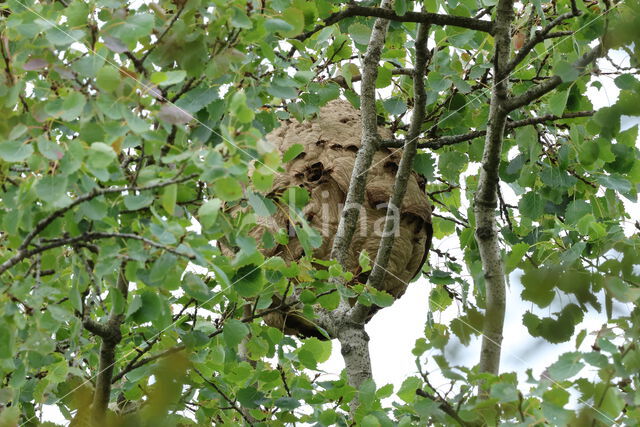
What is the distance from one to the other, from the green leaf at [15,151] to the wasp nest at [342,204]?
4.86 ft

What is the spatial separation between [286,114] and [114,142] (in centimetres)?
137

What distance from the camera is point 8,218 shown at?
5.76 feet

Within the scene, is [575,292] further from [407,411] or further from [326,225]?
[326,225]

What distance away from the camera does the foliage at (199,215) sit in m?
1.59

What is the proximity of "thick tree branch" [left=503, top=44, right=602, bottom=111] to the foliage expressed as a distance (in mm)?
49

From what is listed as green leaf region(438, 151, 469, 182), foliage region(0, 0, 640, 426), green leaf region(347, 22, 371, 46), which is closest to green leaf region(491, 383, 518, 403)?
foliage region(0, 0, 640, 426)

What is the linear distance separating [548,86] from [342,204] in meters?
1.08

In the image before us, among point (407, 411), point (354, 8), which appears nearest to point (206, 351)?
point (407, 411)

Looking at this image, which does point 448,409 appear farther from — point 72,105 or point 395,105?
point 395,105

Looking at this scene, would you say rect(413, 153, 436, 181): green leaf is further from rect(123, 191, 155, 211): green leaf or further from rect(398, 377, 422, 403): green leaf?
rect(123, 191, 155, 211): green leaf

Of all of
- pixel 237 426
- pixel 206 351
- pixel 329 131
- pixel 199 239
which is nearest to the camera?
pixel 199 239

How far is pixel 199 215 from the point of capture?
1.73 m

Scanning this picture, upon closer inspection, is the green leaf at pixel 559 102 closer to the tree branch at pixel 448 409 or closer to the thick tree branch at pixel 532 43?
the thick tree branch at pixel 532 43

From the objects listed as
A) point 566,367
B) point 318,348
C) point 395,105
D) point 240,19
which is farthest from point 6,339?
point 395,105
